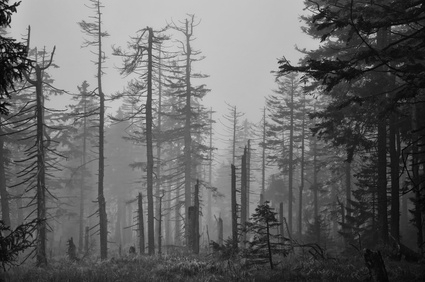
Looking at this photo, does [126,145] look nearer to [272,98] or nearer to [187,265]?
[272,98]

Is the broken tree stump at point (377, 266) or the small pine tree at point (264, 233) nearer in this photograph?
the broken tree stump at point (377, 266)

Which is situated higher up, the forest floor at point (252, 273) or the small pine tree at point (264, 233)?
the small pine tree at point (264, 233)

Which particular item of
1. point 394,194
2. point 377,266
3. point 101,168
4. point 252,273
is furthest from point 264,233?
point 101,168

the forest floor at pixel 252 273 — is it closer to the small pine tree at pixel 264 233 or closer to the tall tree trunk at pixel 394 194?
the small pine tree at pixel 264 233

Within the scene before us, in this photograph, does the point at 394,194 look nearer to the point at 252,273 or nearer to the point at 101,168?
the point at 252,273

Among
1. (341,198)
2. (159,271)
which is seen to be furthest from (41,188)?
(341,198)

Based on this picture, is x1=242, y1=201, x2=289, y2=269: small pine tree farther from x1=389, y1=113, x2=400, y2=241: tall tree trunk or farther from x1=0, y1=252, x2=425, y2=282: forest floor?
x1=389, y1=113, x2=400, y2=241: tall tree trunk

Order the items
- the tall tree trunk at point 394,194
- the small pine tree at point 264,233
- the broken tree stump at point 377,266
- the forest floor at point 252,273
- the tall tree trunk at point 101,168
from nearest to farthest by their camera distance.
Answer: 1. the broken tree stump at point 377,266
2. the forest floor at point 252,273
3. the small pine tree at point 264,233
4. the tall tree trunk at point 394,194
5. the tall tree trunk at point 101,168

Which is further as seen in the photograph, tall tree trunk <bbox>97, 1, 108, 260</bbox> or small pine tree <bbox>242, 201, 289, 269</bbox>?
tall tree trunk <bbox>97, 1, 108, 260</bbox>

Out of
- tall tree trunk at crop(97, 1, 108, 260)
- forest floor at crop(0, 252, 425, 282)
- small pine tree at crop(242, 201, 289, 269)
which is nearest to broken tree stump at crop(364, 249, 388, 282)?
forest floor at crop(0, 252, 425, 282)

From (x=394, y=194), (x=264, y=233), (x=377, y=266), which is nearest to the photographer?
(x=377, y=266)

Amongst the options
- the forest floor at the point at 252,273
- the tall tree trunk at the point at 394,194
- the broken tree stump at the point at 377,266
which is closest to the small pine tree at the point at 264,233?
the forest floor at the point at 252,273

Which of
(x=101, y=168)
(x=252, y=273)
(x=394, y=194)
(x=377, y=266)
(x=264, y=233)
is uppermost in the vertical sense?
(x=101, y=168)

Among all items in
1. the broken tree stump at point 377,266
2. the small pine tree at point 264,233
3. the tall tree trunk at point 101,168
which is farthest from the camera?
the tall tree trunk at point 101,168
